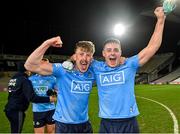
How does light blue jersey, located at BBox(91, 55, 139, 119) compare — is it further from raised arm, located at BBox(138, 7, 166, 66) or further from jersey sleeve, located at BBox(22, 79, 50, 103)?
jersey sleeve, located at BBox(22, 79, 50, 103)

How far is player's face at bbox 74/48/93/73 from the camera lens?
5.46 meters

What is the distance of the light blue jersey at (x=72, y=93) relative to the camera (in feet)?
18.2

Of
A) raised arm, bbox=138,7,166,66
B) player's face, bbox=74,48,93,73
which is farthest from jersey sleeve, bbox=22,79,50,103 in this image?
raised arm, bbox=138,7,166,66

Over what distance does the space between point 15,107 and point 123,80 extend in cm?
290

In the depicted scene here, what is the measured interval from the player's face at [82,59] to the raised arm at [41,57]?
32 cm

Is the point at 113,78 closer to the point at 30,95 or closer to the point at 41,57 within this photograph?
the point at 41,57

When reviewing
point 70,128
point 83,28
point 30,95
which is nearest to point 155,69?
point 83,28

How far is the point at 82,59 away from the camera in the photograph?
5.46m

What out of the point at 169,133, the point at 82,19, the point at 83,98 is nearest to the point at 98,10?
the point at 82,19

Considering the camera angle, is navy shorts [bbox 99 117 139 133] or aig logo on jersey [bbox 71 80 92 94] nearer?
navy shorts [bbox 99 117 139 133]

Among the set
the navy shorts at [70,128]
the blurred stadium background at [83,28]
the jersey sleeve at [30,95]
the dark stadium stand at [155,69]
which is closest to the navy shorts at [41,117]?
the jersey sleeve at [30,95]

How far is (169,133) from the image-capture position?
10719 mm

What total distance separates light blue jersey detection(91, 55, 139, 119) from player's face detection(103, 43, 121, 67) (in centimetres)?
8

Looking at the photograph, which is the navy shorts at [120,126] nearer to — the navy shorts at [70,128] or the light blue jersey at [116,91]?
the light blue jersey at [116,91]
